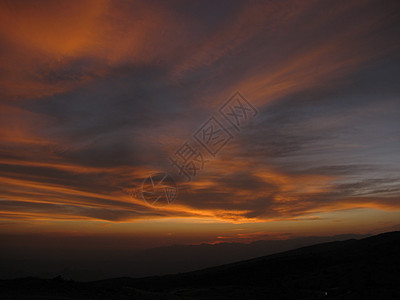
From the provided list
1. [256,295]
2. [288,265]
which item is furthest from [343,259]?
[256,295]

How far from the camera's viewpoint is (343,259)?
52.2 m

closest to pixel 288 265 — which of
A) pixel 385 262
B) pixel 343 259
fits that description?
pixel 343 259

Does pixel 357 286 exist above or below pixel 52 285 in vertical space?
below

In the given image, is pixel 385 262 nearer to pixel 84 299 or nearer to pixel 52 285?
pixel 84 299

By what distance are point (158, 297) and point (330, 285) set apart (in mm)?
21901

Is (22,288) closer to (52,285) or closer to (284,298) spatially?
(52,285)

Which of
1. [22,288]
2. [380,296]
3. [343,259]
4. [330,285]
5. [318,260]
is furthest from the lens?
[318,260]

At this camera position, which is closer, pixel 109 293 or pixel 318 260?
pixel 109 293

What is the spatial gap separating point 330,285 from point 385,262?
1271cm

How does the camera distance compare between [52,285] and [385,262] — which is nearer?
[52,285]

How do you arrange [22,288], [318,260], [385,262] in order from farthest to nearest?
[318,260] → [385,262] → [22,288]

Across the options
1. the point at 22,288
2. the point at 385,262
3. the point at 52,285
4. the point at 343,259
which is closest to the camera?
the point at 22,288

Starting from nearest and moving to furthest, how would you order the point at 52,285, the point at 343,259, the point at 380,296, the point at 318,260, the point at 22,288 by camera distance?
the point at 380,296, the point at 22,288, the point at 52,285, the point at 343,259, the point at 318,260

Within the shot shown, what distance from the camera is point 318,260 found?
56.5 meters
